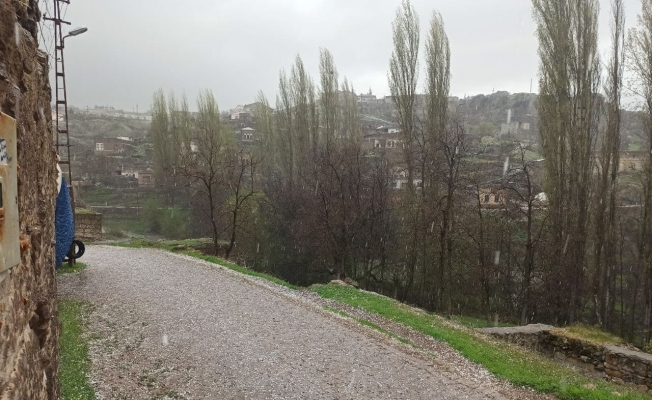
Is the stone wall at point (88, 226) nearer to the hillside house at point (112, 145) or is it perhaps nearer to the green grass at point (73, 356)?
the green grass at point (73, 356)

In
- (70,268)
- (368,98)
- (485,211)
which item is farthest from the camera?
(368,98)

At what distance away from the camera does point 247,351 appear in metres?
9.89

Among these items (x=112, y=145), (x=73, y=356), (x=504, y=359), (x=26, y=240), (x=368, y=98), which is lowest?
(x=504, y=359)

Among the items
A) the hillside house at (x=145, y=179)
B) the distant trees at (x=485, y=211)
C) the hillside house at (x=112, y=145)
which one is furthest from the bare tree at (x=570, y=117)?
the hillside house at (x=112, y=145)

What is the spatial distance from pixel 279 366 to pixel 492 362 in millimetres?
4699

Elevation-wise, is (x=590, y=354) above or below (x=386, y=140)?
below

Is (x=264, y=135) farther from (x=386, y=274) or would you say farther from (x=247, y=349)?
(x=247, y=349)

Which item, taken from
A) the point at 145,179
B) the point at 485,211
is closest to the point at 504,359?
the point at 485,211

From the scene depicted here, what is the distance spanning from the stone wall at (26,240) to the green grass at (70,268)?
43.4ft

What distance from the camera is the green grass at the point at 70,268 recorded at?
51.4 feet

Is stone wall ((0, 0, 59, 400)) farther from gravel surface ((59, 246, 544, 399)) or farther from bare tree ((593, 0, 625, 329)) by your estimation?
bare tree ((593, 0, 625, 329))

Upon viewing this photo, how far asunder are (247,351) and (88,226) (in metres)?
18.7

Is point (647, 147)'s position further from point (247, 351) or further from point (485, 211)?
point (247, 351)

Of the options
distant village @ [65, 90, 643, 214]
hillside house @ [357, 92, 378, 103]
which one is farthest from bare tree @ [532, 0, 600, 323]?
hillside house @ [357, 92, 378, 103]
